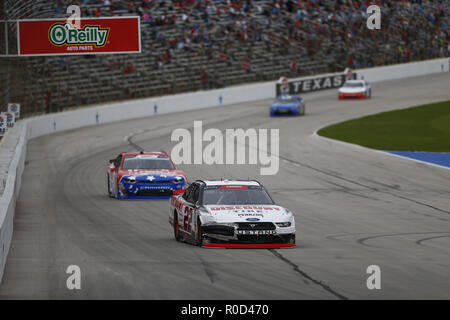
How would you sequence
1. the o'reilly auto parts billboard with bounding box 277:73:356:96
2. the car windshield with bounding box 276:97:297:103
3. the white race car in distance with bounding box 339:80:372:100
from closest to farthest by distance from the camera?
the car windshield with bounding box 276:97:297:103
the white race car in distance with bounding box 339:80:372:100
the o'reilly auto parts billboard with bounding box 277:73:356:96

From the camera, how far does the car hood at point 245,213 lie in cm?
1479

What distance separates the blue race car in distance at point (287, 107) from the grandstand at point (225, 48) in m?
6.33

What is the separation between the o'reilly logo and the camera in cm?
2767

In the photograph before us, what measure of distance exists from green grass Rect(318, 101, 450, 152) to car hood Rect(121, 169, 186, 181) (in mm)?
14716

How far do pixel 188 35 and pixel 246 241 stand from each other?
3987cm

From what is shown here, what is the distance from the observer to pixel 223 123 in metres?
46.5

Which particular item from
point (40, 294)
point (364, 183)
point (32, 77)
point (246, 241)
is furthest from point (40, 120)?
point (40, 294)

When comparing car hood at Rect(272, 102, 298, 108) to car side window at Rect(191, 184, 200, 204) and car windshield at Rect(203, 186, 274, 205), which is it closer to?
car side window at Rect(191, 184, 200, 204)

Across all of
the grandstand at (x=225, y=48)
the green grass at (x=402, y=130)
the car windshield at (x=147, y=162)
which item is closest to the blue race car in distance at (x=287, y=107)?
the green grass at (x=402, y=130)

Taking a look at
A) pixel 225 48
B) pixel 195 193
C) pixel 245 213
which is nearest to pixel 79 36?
pixel 195 193

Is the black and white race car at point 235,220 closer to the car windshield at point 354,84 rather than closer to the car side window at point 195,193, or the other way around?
the car side window at point 195,193

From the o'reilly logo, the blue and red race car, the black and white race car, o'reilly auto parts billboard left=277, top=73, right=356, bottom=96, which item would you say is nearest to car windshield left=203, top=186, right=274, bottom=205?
the black and white race car

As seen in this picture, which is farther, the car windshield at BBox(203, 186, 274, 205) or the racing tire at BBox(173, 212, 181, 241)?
the racing tire at BBox(173, 212, 181, 241)

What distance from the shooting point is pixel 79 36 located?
Answer: 90.8 feet
